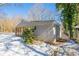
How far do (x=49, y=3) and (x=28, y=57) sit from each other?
0.53 meters

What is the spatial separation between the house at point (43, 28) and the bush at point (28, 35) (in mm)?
32

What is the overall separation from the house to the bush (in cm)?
3

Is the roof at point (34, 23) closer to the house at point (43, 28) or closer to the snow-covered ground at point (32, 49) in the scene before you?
the house at point (43, 28)

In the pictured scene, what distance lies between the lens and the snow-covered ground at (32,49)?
1.56 metres

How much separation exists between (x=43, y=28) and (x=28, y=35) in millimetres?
152

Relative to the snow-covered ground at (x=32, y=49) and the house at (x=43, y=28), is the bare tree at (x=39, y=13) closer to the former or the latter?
the house at (x=43, y=28)

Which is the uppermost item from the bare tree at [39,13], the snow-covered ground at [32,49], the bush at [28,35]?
the bare tree at [39,13]

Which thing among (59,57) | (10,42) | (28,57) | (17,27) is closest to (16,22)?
(17,27)

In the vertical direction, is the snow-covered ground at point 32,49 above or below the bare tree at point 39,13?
below

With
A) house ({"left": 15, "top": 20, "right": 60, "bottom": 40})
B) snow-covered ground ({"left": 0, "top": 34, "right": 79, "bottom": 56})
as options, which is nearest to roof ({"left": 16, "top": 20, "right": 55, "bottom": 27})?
house ({"left": 15, "top": 20, "right": 60, "bottom": 40})

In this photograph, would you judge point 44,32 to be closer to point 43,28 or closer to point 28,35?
point 43,28

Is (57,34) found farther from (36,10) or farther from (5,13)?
(5,13)

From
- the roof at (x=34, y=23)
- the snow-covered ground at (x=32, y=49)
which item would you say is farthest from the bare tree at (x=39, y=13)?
the snow-covered ground at (x=32, y=49)

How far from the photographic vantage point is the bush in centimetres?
157
